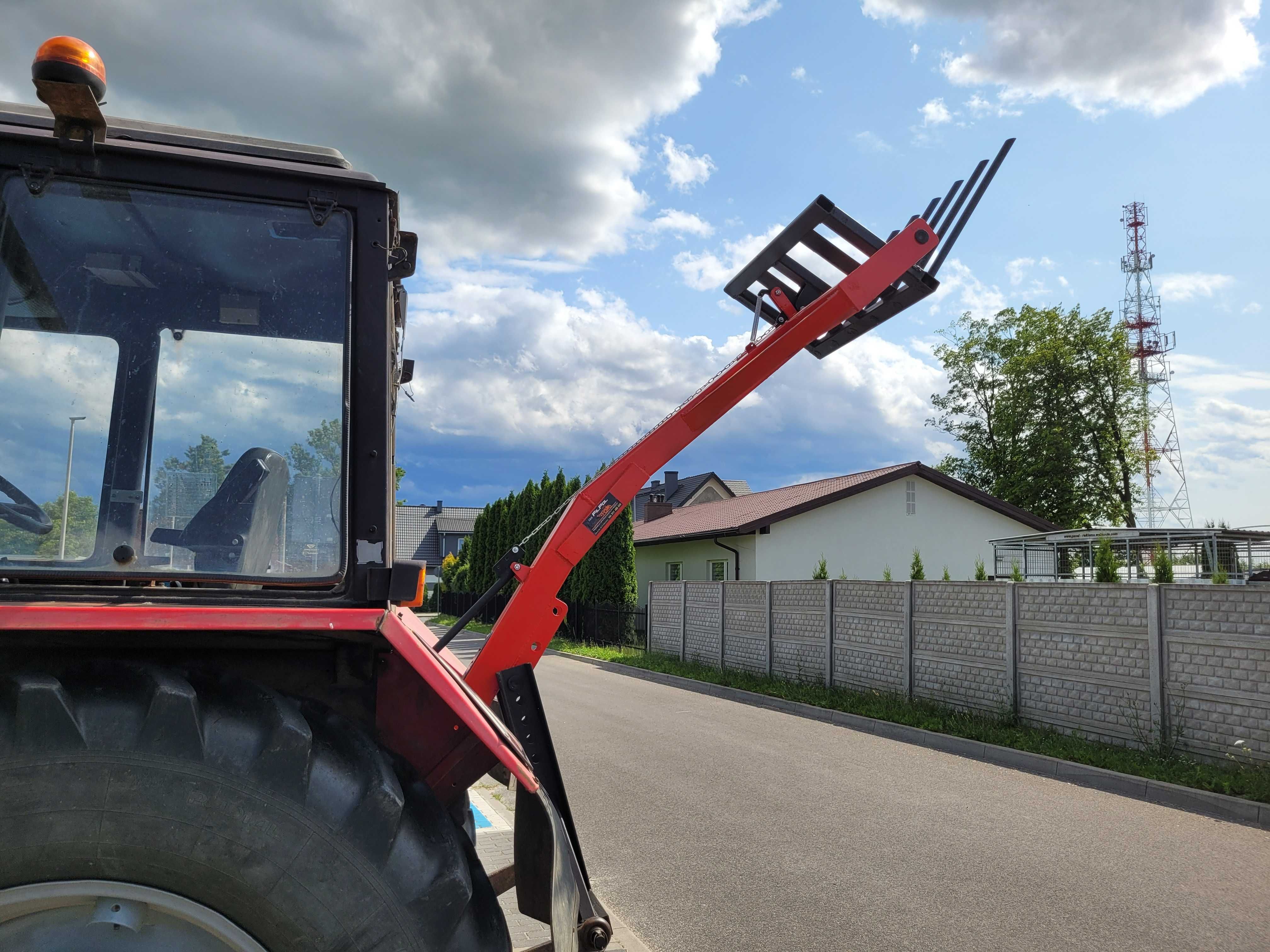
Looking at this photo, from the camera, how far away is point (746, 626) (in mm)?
17938

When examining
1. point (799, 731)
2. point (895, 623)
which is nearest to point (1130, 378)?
point (895, 623)

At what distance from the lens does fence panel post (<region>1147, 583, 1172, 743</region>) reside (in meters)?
9.02

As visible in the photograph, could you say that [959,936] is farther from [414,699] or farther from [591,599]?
[591,599]

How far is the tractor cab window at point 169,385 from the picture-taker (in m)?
2.24

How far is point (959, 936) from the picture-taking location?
456 centimetres

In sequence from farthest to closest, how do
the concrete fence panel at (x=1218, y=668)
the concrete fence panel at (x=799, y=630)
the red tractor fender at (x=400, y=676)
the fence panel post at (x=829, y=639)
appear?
the concrete fence panel at (x=799, y=630), the fence panel post at (x=829, y=639), the concrete fence panel at (x=1218, y=668), the red tractor fender at (x=400, y=676)

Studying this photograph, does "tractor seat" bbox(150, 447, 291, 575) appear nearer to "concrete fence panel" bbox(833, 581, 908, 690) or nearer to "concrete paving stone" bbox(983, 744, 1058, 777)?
"concrete paving stone" bbox(983, 744, 1058, 777)

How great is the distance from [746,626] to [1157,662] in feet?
31.0

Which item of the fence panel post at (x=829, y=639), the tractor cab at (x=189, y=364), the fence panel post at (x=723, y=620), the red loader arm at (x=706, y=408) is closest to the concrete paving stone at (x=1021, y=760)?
the fence panel post at (x=829, y=639)

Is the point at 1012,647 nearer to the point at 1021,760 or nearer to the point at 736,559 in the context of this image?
the point at 1021,760

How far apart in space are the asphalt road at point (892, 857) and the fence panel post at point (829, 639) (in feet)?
16.0

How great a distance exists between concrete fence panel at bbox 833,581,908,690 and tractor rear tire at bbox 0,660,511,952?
1191cm

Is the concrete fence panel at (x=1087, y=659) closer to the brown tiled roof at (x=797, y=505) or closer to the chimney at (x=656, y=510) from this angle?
the brown tiled roof at (x=797, y=505)

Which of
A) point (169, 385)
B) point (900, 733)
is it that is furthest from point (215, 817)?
point (900, 733)
